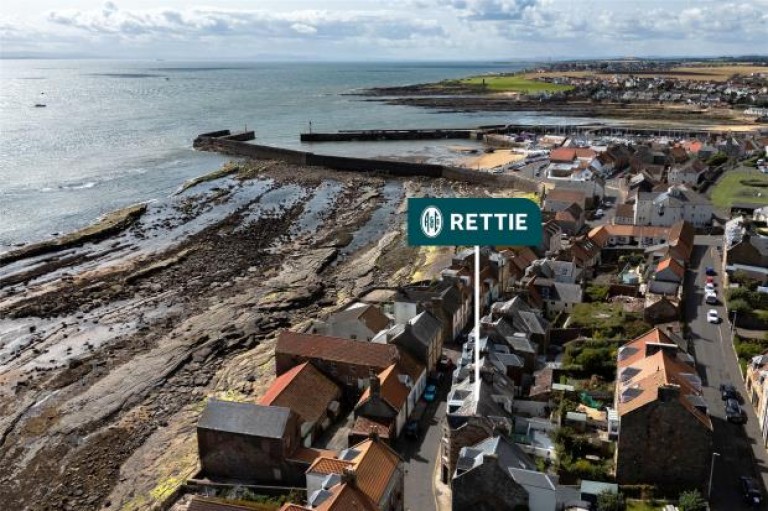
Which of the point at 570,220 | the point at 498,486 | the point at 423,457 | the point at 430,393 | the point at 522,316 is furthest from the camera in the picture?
the point at 570,220

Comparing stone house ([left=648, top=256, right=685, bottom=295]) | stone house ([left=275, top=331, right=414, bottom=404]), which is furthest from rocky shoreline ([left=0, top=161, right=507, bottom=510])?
stone house ([left=648, top=256, right=685, bottom=295])

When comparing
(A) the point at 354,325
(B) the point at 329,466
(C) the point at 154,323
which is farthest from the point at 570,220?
(B) the point at 329,466

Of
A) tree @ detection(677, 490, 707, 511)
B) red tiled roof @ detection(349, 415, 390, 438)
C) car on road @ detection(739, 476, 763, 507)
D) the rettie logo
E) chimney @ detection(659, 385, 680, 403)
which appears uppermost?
the rettie logo

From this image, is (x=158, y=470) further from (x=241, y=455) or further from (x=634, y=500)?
(x=634, y=500)

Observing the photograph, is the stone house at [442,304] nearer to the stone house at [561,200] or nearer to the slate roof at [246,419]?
the slate roof at [246,419]

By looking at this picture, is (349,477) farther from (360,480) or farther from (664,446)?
(664,446)

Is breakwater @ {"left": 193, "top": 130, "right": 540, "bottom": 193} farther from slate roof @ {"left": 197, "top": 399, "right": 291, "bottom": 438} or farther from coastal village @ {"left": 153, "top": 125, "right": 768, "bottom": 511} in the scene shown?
slate roof @ {"left": 197, "top": 399, "right": 291, "bottom": 438}
